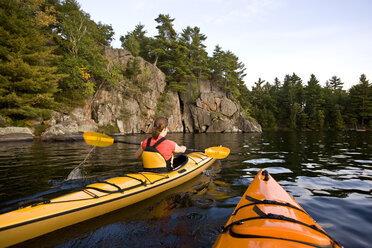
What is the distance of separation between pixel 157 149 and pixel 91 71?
22589 mm

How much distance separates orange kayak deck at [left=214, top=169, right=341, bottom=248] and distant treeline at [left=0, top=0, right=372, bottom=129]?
60.4 feet

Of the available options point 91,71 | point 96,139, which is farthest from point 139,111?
point 96,139

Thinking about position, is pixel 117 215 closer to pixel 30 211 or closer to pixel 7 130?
pixel 30 211

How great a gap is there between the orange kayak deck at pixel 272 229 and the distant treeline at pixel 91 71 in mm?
18411

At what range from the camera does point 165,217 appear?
2.86m

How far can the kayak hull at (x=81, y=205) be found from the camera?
208cm

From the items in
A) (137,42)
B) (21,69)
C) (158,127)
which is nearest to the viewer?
(158,127)

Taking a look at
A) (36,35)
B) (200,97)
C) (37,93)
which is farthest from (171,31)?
(37,93)

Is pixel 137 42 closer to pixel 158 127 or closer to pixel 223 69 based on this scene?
pixel 223 69

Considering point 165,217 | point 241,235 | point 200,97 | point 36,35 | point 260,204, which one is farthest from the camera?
point 200,97

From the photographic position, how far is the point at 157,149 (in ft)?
12.5

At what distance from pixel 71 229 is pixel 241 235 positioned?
2.35 meters

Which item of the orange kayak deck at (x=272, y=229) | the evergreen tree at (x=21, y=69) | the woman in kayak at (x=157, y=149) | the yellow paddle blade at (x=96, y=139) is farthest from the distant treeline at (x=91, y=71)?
the orange kayak deck at (x=272, y=229)

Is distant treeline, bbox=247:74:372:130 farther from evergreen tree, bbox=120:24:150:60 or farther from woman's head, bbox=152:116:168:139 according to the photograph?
woman's head, bbox=152:116:168:139
